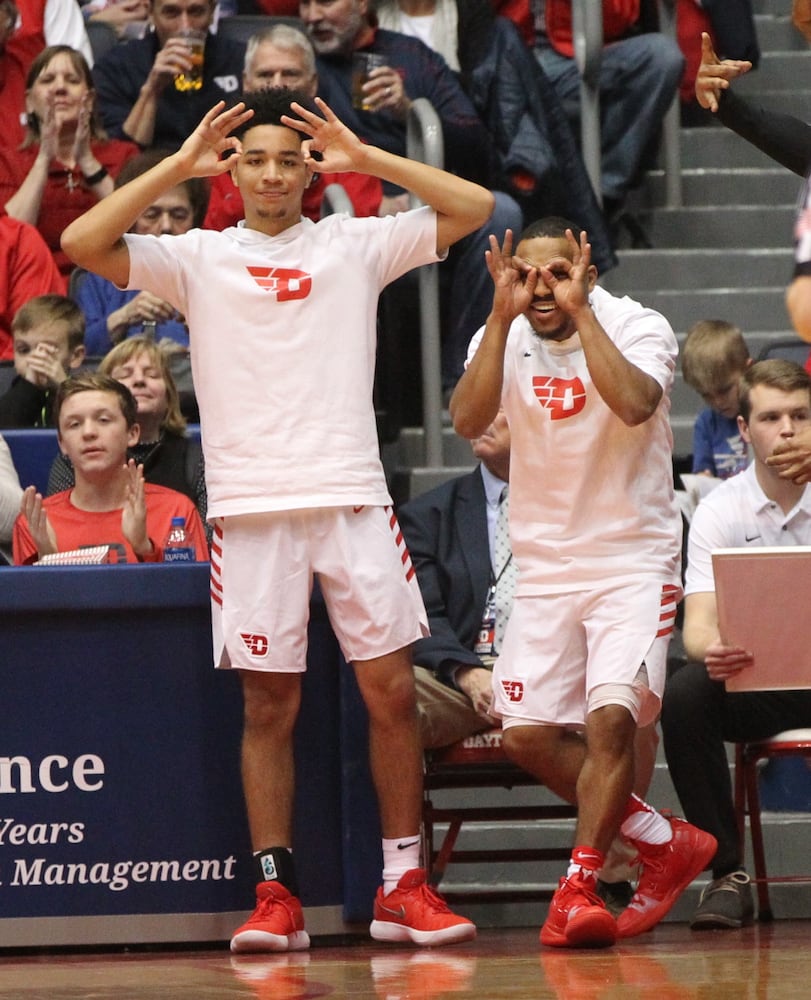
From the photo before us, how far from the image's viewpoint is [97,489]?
212 inches

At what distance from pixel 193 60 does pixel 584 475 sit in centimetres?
364

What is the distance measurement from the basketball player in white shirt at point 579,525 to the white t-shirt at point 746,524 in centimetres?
62

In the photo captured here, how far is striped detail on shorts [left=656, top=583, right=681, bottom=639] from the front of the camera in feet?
15.3

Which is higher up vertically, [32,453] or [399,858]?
[32,453]

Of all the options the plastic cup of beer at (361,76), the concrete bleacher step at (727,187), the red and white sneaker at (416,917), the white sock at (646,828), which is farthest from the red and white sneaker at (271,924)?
the concrete bleacher step at (727,187)

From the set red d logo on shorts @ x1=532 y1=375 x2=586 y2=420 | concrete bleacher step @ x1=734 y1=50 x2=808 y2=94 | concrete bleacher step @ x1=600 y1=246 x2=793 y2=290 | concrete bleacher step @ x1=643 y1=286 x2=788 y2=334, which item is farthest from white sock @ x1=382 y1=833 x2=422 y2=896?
concrete bleacher step @ x1=734 y1=50 x2=808 y2=94

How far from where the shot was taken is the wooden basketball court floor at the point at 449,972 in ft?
11.7

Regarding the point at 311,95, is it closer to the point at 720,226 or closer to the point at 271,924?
the point at 720,226

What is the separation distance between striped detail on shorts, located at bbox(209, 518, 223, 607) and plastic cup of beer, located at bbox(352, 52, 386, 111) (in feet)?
9.83

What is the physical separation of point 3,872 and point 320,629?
0.99m

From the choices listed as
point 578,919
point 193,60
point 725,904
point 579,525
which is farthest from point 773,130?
point 193,60

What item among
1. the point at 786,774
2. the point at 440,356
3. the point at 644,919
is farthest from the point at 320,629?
the point at 440,356

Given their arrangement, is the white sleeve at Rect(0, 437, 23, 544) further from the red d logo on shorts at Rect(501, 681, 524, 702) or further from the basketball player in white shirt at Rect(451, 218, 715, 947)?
the red d logo on shorts at Rect(501, 681, 524, 702)

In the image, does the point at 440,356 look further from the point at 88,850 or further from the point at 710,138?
the point at 88,850
